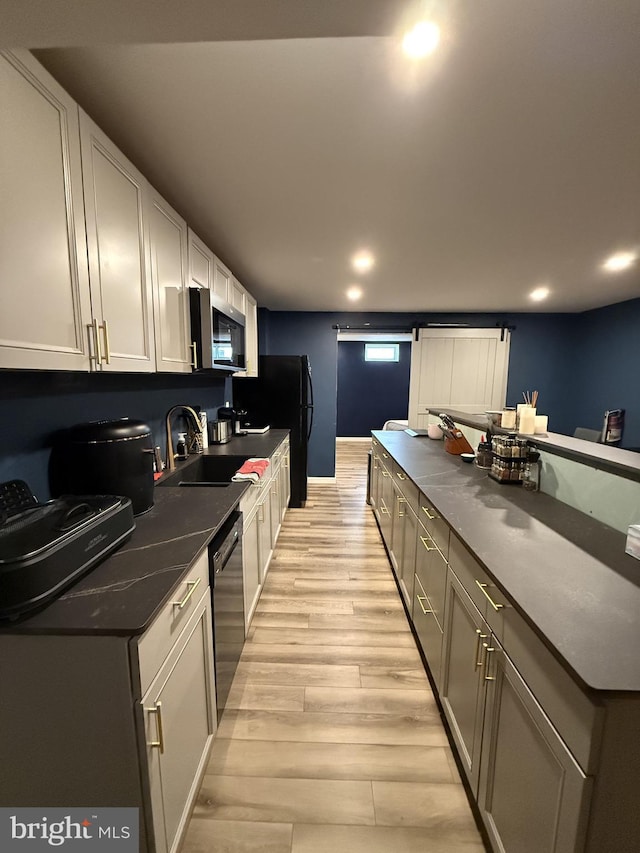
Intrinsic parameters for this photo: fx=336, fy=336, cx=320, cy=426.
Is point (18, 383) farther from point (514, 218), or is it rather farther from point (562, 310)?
point (562, 310)

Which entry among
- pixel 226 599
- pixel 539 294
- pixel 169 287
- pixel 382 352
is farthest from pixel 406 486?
pixel 382 352

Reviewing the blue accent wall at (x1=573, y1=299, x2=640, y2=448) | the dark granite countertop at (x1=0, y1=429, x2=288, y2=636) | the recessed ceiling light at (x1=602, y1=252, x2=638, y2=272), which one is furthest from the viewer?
the blue accent wall at (x1=573, y1=299, x2=640, y2=448)

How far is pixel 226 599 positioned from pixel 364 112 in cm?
195

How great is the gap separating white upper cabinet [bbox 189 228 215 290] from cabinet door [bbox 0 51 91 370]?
36.4 inches

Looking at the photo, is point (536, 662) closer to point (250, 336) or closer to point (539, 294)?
point (250, 336)

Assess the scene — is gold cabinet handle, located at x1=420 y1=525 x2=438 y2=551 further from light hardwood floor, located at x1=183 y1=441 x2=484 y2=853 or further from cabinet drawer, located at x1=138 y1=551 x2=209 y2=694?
cabinet drawer, located at x1=138 y1=551 x2=209 y2=694

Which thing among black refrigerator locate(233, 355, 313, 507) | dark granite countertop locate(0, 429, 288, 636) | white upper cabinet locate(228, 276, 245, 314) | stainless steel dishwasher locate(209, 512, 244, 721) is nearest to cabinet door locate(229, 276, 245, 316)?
white upper cabinet locate(228, 276, 245, 314)

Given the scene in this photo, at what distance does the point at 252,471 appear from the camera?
1981mm

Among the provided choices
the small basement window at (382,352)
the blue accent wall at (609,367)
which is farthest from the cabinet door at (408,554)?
the small basement window at (382,352)

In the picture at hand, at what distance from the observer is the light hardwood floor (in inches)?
44.1

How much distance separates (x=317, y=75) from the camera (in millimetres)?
1047

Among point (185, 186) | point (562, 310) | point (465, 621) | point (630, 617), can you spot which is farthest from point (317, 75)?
point (562, 310)

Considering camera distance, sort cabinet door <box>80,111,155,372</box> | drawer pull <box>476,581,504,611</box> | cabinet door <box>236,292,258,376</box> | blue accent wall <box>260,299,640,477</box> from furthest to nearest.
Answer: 1. blue accent wall <box>260,299,640,477</box>
2. cabinet door <box>236,292,258,376</box>
3. cabinet door <box>80,111,155,372</box>
4. drawer pull <box>476,581,504,611</box>

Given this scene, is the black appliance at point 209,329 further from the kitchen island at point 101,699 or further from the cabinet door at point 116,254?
the kitchen island at point 101,699
